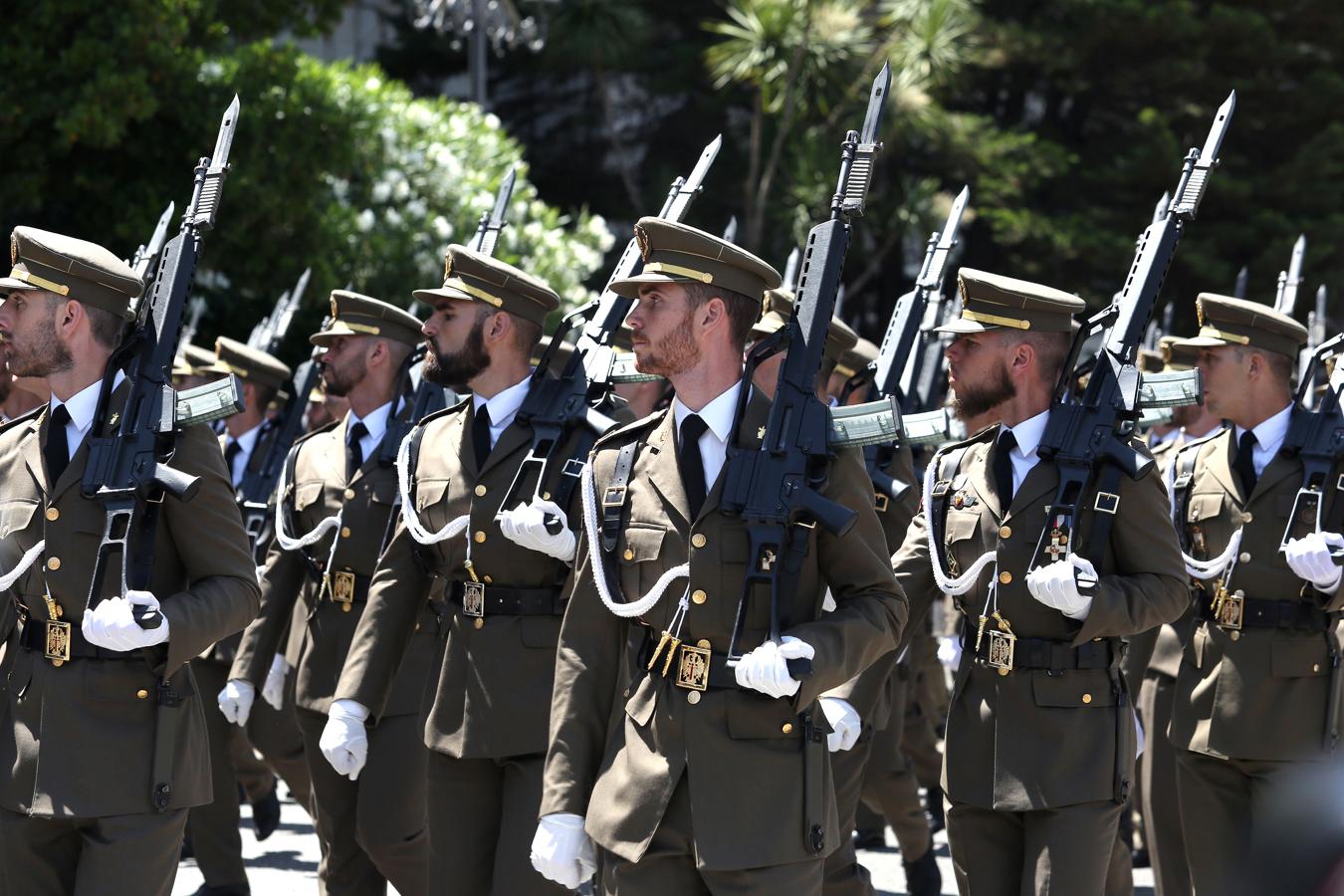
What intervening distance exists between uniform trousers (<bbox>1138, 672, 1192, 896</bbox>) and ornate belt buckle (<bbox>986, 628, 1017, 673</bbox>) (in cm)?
161

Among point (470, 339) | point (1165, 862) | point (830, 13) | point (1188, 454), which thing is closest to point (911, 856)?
point (1165, 862)

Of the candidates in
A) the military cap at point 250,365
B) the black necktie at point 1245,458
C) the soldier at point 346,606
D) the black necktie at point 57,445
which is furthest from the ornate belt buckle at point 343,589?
the black necktie at point 1245,458

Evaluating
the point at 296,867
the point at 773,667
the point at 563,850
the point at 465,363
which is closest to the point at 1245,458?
the point at 465,363

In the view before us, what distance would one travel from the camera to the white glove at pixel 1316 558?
559 centimetres

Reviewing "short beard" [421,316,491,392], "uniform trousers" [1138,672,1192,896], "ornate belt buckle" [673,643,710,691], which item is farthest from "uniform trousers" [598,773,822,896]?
"uniform trousers" [1138,672,1192,896]

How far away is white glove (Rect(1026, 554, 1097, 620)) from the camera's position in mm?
4445

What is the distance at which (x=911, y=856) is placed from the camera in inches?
275

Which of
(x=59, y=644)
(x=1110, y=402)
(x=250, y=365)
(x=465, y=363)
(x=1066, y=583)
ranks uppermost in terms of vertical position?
(x=250, y=365)

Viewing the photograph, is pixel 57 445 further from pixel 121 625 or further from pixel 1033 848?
pixel 1033 848

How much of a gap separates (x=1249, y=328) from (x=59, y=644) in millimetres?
3922

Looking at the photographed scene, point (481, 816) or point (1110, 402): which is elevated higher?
point (1110, 402)

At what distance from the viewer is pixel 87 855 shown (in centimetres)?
415

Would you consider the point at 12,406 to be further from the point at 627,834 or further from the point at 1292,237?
the point at 1292,237

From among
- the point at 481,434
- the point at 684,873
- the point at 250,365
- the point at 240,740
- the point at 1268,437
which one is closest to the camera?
the point at 684,873
